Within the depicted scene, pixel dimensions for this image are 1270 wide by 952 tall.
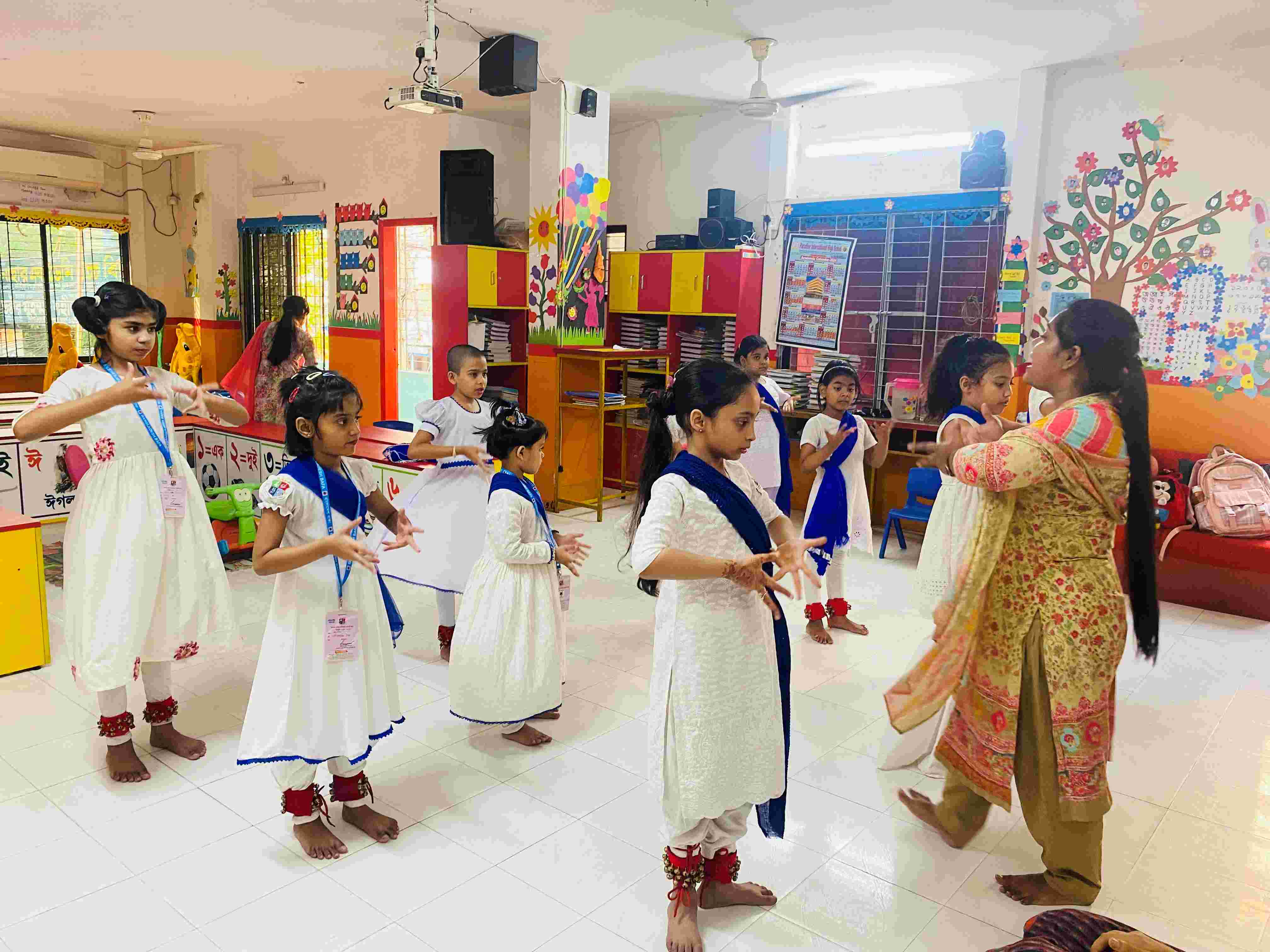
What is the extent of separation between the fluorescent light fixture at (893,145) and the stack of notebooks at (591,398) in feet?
8.76

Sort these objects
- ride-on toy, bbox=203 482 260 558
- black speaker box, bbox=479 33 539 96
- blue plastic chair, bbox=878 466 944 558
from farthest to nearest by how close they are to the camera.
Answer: blue plastic chair, bbox=878 466 944 558 → black speaker box, bbox=479 33 539 96 → ride-on toy, bbox=203 482 260 558

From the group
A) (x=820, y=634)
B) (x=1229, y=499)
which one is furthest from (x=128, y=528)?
(x=1229, y=499)

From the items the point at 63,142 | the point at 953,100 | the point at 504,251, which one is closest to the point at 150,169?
the point at 63,142

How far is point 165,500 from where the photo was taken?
119 inches

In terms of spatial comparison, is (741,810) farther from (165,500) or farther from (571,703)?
(165,500)

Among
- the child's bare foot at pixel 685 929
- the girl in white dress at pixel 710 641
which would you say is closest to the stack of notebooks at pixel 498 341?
the girl in white dress at pixel 710 641

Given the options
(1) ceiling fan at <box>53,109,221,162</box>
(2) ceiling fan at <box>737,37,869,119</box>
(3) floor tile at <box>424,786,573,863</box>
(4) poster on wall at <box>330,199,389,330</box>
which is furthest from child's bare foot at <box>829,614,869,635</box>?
(1) ceiling fan at <box>53,109,221,162</box>

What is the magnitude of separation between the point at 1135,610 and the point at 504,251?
20.5ft

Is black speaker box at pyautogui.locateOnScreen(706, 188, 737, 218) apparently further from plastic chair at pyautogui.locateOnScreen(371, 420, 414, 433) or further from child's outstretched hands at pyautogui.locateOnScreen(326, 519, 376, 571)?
child's outstretched hands at pyautogui.locateOnScreen(326, 519, 376, 571)

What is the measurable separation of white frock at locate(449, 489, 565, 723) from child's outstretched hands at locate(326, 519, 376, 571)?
0.76m

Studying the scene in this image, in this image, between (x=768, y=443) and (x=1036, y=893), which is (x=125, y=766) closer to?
(x=1036, y=893)

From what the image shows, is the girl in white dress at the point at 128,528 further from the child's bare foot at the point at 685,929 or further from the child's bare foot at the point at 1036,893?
the child's bare foot at the point at 1036,893

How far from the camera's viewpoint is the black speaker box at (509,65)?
235 inches

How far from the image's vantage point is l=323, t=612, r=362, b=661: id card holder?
252 cm
